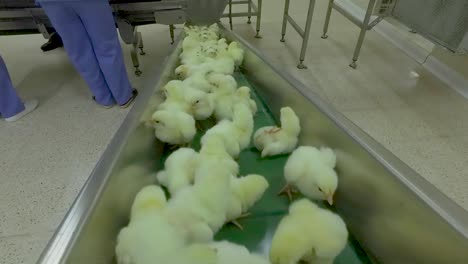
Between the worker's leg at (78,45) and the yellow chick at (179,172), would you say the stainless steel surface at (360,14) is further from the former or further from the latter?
the yellow chick at (179,172)

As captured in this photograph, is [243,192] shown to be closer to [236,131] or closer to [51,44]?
[236,131]

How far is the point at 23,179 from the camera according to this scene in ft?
5.54

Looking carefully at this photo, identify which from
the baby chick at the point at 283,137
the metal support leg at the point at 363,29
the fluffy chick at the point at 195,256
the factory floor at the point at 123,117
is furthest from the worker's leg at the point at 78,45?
the metal support leg at the point at 363,29

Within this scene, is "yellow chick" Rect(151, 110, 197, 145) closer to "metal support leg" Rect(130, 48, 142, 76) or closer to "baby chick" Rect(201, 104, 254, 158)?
"baby chick" Rect(201, 104, 254, 158)

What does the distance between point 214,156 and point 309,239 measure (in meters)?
0.37

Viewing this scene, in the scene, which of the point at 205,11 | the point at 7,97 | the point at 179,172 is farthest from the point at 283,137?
the point at 7,97

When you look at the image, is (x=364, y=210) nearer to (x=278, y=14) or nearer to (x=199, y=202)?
(x=199, y=202)

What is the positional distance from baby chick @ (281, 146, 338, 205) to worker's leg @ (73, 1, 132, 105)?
1.63 m

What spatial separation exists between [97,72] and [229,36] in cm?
102

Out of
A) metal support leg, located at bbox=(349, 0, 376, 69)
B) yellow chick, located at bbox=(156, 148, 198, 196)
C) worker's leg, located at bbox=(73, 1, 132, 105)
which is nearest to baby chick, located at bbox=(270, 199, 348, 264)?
yellow chick, located at bbox=(156, 148, 198, 196)

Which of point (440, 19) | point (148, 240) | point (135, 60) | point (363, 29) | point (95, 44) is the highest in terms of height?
point (148, 240)

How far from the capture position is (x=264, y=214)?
951mm

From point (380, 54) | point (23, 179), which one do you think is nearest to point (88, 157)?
point (23, 179)

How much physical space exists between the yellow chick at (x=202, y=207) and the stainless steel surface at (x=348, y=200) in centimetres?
18
